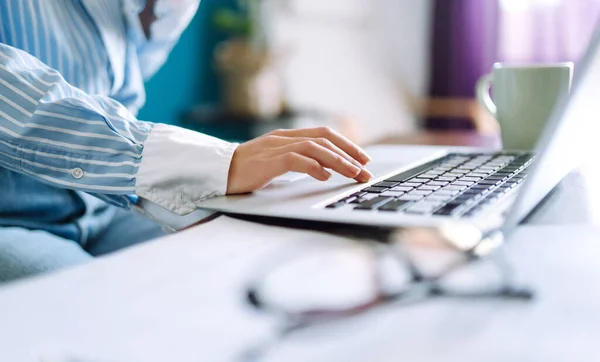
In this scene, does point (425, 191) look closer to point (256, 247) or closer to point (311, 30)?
point (256, 247)

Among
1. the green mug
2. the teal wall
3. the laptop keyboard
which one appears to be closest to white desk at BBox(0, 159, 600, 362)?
Result: the laptop keyboard

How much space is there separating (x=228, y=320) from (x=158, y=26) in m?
0.77

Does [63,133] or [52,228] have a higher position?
[63,133]

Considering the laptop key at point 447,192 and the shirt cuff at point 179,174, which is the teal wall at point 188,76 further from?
the laptop key at point 447,192

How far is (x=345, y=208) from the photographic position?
1.78ft

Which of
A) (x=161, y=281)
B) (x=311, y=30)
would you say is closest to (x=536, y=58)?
(x=311, y=30)

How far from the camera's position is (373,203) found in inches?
22.0

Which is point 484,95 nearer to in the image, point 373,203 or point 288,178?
point 288,178

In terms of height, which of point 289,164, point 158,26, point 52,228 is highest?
point 158,26

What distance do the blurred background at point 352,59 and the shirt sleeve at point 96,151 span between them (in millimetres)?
1579

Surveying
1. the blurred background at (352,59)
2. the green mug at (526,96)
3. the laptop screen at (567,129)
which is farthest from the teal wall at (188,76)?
the laptop screen at (567,129)

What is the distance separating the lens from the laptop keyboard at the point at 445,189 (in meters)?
0.54

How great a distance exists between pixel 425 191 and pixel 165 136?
266 millimetres

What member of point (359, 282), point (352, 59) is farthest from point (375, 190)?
point (352, 59)
